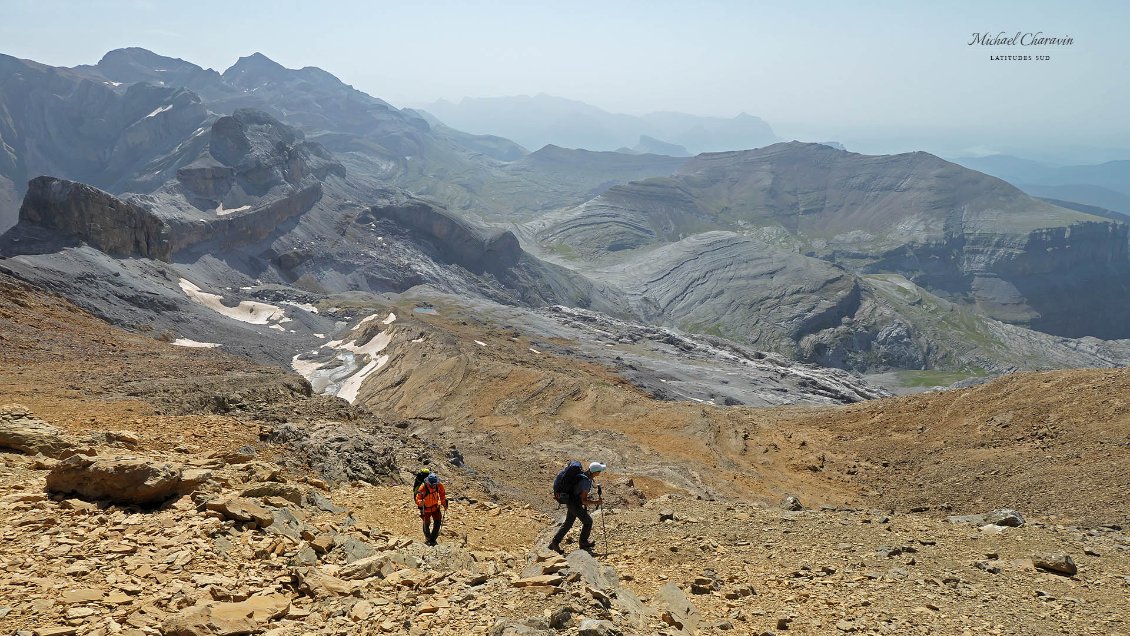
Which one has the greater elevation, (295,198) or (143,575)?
(295,198)

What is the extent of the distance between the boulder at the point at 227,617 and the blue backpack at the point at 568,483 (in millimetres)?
5913

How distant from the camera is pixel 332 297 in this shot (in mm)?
84438

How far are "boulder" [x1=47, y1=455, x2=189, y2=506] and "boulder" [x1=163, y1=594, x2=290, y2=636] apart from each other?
11.2ft

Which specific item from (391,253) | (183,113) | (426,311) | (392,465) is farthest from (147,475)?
(183,113)

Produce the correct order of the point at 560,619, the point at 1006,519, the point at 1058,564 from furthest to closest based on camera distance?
the point at 1006,519 → the point at 1058,564 → the point at 560,619

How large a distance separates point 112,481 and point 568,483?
758 centimetres

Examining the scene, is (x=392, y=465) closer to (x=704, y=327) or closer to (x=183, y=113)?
(x=704, y=327)

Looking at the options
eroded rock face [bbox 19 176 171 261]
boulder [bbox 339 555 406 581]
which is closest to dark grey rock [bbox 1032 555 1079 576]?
boulder [bbox 339 555 406 581]

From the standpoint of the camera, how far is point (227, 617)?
314 inches

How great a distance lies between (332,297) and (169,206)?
3321 centimetres

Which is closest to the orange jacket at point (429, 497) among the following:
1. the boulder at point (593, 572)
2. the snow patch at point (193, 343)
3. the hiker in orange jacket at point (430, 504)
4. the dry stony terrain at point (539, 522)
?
the hiker in orange jacket at point (430, 504)

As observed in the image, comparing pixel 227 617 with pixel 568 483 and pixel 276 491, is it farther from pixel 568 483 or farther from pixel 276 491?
pixel 568 483

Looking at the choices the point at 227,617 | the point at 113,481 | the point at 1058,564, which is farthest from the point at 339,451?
the point at 1058,564

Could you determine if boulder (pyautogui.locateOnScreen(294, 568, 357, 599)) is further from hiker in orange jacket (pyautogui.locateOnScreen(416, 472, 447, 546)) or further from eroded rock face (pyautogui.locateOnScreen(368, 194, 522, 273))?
eroded rock face (pyautogui.locateOnScreen(368, 194, 522, 273))
